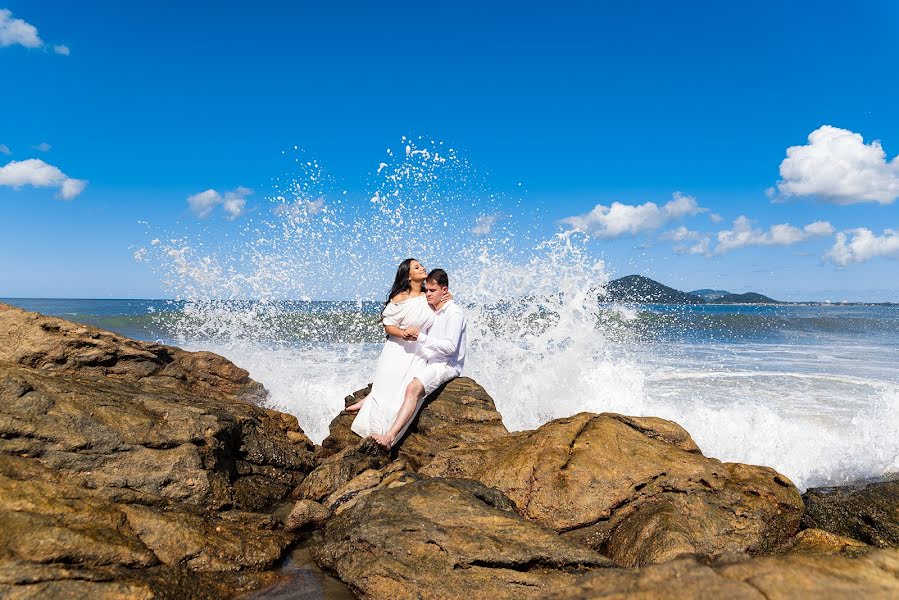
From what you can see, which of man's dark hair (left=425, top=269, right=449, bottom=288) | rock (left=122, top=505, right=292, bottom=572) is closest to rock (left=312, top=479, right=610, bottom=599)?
rock (left=122, top=505, right=292, bottom=572)

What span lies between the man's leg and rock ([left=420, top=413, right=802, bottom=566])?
609 millimetres

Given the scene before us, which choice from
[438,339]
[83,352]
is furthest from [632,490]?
[83,352]

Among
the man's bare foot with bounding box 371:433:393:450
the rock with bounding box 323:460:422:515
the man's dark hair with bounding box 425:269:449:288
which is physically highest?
→ the man's dark hair with bounding box 425:269:449:288

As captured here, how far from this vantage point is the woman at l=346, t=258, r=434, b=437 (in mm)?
6392

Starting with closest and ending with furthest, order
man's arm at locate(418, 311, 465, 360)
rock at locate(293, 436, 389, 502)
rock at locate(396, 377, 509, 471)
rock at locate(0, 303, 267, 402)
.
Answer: rock at locate(293, 436, 389, 502) → rock at locate(396, 377, 509, 471) → rock at locate(0, 303, 267, 402) → man's arm at locate(418, 311, 465, 360)

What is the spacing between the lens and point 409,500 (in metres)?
4.15

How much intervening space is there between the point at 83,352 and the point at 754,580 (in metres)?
7.23

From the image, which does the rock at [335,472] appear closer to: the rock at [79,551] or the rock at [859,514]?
the rock at [79,551]

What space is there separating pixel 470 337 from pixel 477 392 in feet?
14.0

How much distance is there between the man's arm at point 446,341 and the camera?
255 inches

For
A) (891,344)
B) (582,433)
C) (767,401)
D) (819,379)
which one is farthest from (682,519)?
(891,344)

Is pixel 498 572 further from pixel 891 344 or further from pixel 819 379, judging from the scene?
pixel 891 344

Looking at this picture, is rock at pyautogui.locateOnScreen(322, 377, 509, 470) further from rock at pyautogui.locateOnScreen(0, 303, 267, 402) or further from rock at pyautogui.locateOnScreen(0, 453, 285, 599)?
rock at pyautogui.locateOnScreen(0, 453, 285, 599)

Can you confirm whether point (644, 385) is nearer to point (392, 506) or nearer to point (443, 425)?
point (443, 425)
